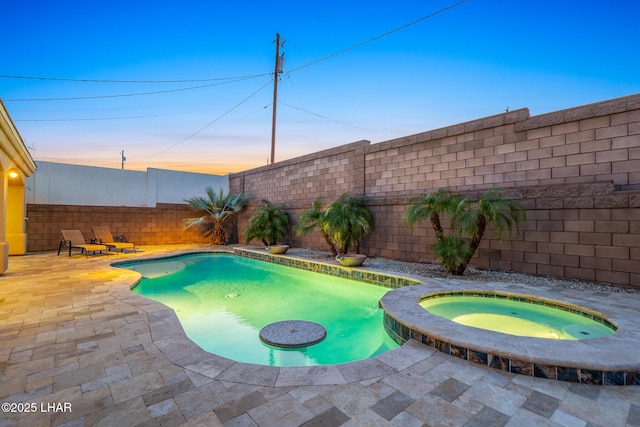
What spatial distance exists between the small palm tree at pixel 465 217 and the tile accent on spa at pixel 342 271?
106cm

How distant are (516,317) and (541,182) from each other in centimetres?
347

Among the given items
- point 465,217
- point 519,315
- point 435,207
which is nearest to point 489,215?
point 465,217

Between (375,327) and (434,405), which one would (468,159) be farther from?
(434,405)

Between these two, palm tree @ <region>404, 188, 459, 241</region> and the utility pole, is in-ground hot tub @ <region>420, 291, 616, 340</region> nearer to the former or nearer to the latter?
palm tree @ <region>404, 188, 459, 241</region>

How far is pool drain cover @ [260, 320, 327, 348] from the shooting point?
3.56 m

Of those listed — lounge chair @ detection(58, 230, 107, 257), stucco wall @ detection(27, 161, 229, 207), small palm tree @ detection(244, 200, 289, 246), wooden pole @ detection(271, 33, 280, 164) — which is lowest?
lounge chair @ detection(58, 230, 107, 257)

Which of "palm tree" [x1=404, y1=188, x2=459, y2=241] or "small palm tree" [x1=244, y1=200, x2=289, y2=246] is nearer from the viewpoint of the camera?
"palm tree" [x1=404, y1=188, x2=459, y2=241]

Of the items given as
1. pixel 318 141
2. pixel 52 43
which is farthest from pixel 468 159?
pixel 52 43

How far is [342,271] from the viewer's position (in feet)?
23.9

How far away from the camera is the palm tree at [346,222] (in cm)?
834

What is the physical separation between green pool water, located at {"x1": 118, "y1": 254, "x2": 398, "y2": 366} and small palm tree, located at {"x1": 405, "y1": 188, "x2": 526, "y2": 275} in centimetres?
167

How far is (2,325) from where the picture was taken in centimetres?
350

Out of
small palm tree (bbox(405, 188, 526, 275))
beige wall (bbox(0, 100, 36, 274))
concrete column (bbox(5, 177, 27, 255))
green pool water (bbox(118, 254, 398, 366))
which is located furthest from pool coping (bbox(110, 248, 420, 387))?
concrete column (bbox(5, 177, 27, 255))

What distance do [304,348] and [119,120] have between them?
14467 mm
